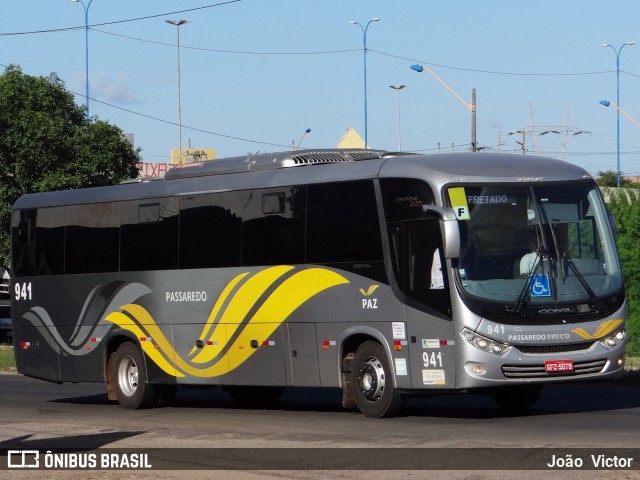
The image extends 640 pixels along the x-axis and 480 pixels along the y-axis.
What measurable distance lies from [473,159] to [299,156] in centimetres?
300

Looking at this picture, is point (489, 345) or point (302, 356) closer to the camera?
point (489, 345)

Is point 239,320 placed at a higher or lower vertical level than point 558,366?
higher

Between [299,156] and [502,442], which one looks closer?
[502,442]

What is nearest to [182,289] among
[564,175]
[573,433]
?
[564,175]

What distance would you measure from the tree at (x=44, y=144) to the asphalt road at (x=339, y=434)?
810 inches

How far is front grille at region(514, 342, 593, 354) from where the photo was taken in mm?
16031

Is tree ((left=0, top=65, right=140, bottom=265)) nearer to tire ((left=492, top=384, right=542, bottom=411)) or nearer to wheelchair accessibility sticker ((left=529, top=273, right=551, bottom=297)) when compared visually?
tire ((left=492, top=384, right=542, bottom=411))

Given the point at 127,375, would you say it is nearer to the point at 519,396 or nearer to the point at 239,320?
the point at 239,320

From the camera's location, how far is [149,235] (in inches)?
818

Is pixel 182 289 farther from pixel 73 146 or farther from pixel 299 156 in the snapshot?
pixel 73 146

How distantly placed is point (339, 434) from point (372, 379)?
82.8 inches

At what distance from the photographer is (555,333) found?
16062mm

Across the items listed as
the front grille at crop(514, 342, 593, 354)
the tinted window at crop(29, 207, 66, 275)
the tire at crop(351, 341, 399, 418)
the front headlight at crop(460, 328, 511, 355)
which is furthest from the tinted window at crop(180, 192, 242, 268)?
the front grille at crop(514, 342, 593, 354)

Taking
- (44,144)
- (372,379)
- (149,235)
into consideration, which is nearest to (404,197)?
(372,379)
